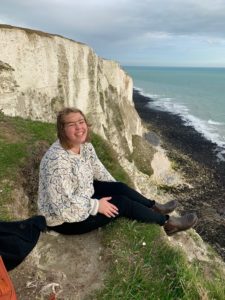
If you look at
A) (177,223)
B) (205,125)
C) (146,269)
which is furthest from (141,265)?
(205,125)

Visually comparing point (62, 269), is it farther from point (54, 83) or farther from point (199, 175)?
point (199, 175)

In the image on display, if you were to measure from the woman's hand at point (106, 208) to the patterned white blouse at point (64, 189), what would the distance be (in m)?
0.08

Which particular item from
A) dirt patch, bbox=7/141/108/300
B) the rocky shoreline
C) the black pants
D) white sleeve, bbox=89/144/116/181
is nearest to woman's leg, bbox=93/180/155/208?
the black pants

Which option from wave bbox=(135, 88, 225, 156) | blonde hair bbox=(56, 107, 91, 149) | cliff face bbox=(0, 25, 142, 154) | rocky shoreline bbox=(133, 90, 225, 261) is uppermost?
blonde hair bbox=(56, 107, 91, 149)

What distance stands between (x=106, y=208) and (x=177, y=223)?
74.7 inches

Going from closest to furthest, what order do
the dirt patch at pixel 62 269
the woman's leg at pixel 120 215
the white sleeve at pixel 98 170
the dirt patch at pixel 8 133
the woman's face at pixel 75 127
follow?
the dirt patch at pixel 62 269
the woman's face at pixel 75 127
the woman's leg at pixel 120 215
the white sleeve at pixel 98 170
the dirt patch at pixel 8 133

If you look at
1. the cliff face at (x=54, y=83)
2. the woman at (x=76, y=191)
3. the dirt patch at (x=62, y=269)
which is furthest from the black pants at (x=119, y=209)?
the cliff face at (x=54, y=83)

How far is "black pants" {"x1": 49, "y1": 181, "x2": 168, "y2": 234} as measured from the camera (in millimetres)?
7227

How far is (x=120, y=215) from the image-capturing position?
7.56m

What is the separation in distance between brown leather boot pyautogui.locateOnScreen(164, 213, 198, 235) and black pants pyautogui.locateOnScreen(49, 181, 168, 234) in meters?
0.20

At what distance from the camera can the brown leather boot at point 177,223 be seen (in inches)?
322

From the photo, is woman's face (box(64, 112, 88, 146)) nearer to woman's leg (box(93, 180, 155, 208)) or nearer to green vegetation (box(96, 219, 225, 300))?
woman's leg (box(93, 180, 155, 208))

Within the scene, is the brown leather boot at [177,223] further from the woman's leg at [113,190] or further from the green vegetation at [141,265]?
the woman's leg at [113,190]

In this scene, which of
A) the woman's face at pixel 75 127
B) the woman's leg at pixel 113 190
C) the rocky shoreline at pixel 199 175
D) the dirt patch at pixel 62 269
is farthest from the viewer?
the rocky shoreline at pixel 199 175
